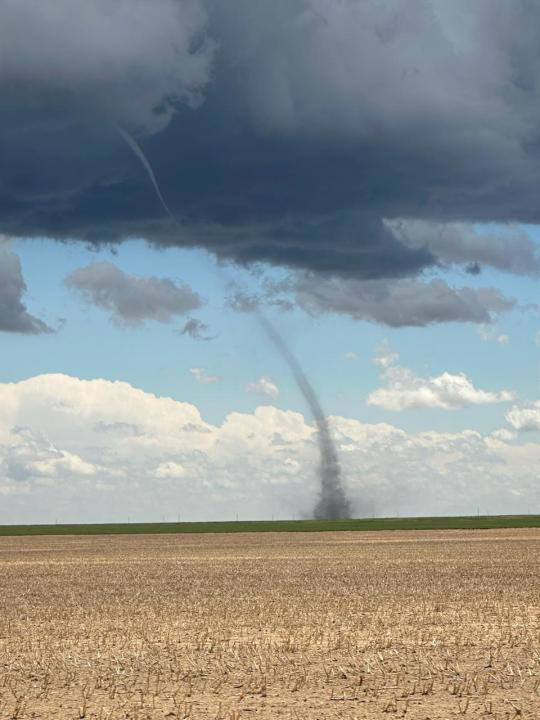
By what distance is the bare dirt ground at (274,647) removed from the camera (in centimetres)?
2106

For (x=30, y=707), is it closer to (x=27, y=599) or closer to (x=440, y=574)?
(x=27, y=599)

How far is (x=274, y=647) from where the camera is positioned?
28.6 metres

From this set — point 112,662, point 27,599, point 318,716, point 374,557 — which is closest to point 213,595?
point 27,599

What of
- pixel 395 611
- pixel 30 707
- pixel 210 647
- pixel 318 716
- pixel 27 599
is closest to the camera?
pixel 318 716

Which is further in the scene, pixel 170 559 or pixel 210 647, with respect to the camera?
pixel 170 559

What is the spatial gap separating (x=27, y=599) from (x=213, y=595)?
27.5ft

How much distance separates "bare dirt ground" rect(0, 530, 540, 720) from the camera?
21062 millimetres

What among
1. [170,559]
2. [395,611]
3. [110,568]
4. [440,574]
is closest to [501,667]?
[395,611]

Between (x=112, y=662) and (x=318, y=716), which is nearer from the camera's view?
(x=318, y=716)

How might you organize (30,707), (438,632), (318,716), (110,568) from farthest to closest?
(110,568)
(438,632)
(30,707)
(318,716)

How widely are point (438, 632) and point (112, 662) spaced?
1089 cm

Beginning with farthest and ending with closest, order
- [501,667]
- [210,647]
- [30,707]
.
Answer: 1. [210,647]
2. [501,667]
3. [30,707]

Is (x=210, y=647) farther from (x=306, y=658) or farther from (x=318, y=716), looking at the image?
(x=318, y=716)

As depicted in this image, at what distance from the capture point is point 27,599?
45.2 m
